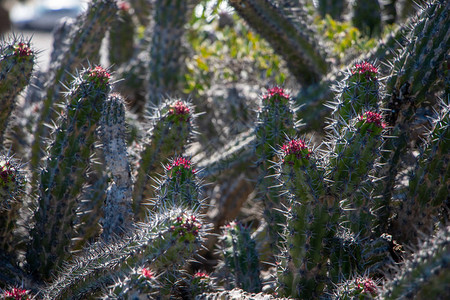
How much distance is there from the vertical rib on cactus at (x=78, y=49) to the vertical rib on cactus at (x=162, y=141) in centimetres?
111

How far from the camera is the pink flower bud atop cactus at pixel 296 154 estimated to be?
6.88 feet

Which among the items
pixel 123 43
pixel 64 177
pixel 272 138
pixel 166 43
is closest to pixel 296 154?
pixel 272 138

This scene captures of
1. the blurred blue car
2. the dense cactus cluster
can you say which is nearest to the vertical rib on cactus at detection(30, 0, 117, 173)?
the dense cactus cluster

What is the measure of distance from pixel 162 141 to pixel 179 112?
7.7 inches

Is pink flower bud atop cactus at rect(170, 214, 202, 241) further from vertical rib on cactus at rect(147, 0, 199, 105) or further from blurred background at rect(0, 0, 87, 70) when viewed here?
blurred background at rect(0, 0, 87, 70)

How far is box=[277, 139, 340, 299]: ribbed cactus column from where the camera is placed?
211 cm

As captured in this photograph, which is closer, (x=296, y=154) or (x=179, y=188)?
(x=296, y=154)

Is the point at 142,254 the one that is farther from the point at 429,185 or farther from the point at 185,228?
the point at 429,185

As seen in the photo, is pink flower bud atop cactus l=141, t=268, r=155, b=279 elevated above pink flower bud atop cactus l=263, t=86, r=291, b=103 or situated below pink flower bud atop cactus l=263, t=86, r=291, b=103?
below

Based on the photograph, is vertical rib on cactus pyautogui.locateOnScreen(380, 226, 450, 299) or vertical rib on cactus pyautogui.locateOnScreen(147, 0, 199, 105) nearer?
vertical rib on cactus pyautogui.locateOnScreen(380, 226, 450, 299)

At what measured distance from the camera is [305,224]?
7.11ft

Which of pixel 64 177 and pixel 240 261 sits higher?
pixel 64 177

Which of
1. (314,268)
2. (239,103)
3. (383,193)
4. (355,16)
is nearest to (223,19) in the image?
(355,16)

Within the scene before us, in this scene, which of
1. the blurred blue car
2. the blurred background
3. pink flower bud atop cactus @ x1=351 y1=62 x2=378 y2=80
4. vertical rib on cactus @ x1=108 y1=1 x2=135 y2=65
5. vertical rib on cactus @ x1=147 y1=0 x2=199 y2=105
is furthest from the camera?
the blurred blue car
